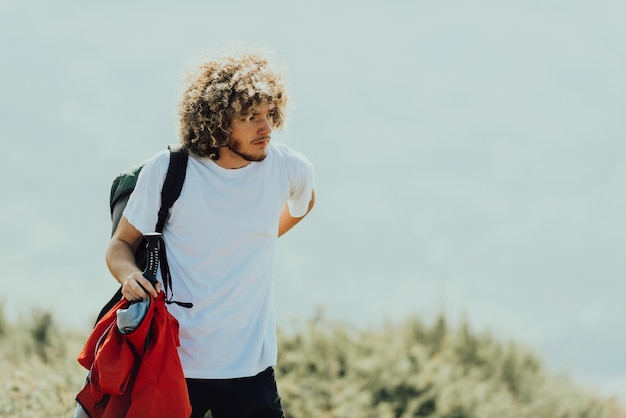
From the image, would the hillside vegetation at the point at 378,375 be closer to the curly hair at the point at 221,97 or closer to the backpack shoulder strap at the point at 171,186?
the backpack shoulder strap at the point at 171,186

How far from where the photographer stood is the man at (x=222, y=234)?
3.57m

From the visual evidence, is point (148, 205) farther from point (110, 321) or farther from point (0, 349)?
point (0, 349)

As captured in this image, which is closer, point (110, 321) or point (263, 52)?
point (110, 321)

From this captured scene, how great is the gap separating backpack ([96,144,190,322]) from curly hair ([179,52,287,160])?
0.27ft

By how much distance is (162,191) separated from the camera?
3.54m

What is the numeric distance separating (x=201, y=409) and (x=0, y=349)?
5.24 meters

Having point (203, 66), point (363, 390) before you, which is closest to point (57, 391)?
point (363, 390)

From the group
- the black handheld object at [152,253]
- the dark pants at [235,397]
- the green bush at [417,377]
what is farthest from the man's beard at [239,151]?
the green bush at [417,377]

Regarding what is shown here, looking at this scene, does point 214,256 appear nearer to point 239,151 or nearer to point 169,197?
point 169,197

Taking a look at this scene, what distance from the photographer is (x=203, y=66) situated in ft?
12.2

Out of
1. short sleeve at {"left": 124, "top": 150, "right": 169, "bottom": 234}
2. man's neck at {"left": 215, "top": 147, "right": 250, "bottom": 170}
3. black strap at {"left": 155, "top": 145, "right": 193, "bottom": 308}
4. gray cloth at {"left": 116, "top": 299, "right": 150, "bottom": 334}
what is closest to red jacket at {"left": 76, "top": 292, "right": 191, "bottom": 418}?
gray cloth at {"left": 116, "top": 299, "right": 150, "bottom": 334}

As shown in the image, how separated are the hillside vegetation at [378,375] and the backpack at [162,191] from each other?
212 cm

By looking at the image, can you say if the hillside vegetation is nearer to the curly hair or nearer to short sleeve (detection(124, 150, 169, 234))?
short sleeve (detection(124, 150, 169, 234))

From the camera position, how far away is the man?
141 inches
